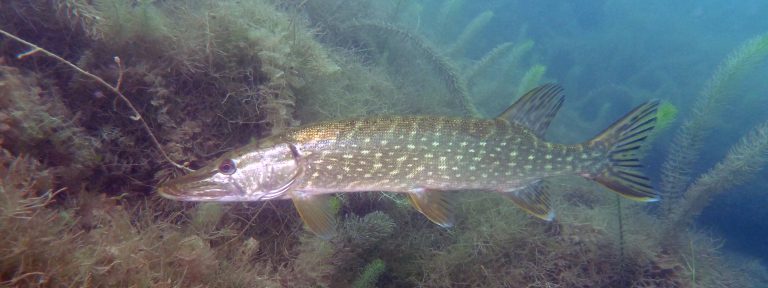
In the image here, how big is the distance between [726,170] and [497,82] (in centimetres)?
560

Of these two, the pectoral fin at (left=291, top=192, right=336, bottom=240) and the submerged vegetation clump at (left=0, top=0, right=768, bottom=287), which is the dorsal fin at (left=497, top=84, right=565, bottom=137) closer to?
the submerged vegetation clump at (left=0, top=0, right=768, bottom=287)

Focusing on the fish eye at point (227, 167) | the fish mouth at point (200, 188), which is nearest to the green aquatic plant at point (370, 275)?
the fish mouth at point (200, 188)

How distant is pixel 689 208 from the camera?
5.23 m

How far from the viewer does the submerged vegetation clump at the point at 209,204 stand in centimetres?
233

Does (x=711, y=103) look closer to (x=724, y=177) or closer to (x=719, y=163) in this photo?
(x=719, y=163)

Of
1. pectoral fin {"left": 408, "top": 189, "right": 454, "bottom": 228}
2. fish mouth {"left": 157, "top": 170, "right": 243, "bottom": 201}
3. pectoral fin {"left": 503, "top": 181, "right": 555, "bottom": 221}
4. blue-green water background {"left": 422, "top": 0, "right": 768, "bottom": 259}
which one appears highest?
blue-green water background {"left": 422, "top": 0, "right": 768, "bottom": 259}

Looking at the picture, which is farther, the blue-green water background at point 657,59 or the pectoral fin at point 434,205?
the blue-green water background at point 657,59

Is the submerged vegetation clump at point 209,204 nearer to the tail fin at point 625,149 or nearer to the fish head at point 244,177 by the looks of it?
the fish head at point 244,177

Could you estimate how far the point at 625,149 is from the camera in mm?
3227

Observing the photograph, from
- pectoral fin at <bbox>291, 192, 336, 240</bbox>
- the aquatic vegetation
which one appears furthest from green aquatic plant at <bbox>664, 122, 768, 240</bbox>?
pectoral fin at <bbox>291, 192, 336, 240</bbox>

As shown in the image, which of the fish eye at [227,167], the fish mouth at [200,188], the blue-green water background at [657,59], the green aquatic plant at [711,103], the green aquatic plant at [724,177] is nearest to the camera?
the fish mouth at [200,188]

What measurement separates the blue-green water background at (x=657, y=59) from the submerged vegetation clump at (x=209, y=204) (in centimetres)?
416

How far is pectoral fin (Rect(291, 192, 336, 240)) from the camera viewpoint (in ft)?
8.54

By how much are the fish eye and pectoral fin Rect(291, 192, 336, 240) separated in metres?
0.50
